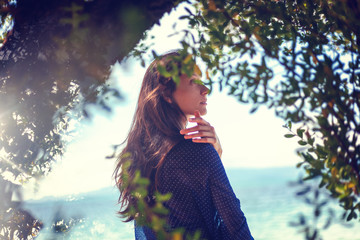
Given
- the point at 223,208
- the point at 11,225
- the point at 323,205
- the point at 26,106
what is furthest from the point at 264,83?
the point at 11,225

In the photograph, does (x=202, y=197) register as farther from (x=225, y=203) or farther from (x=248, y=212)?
(x=248, y=212)

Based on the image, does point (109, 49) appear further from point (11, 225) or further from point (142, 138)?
point (11, 225)

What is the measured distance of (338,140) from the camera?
5.30ft

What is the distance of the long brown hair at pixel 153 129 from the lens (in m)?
2.82

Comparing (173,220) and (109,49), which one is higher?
(109,49)

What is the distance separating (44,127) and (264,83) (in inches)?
85.8

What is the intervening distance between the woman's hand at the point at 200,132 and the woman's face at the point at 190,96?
0.51 feet

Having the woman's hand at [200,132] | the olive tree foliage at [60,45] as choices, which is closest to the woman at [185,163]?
the woman's hand at [200,132]

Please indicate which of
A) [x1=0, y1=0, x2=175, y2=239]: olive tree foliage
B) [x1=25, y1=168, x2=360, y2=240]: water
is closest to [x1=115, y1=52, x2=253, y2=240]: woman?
[x1=0, y1=0, x2=175, y2=239]: olive tree foliage

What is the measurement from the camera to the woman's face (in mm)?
2900

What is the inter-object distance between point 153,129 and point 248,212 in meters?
36.6

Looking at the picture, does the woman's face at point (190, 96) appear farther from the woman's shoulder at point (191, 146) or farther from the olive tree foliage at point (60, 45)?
the olive tree foliage at point (60, 45)

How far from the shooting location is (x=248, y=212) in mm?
37375

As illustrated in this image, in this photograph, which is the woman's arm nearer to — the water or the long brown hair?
the long brown hair
